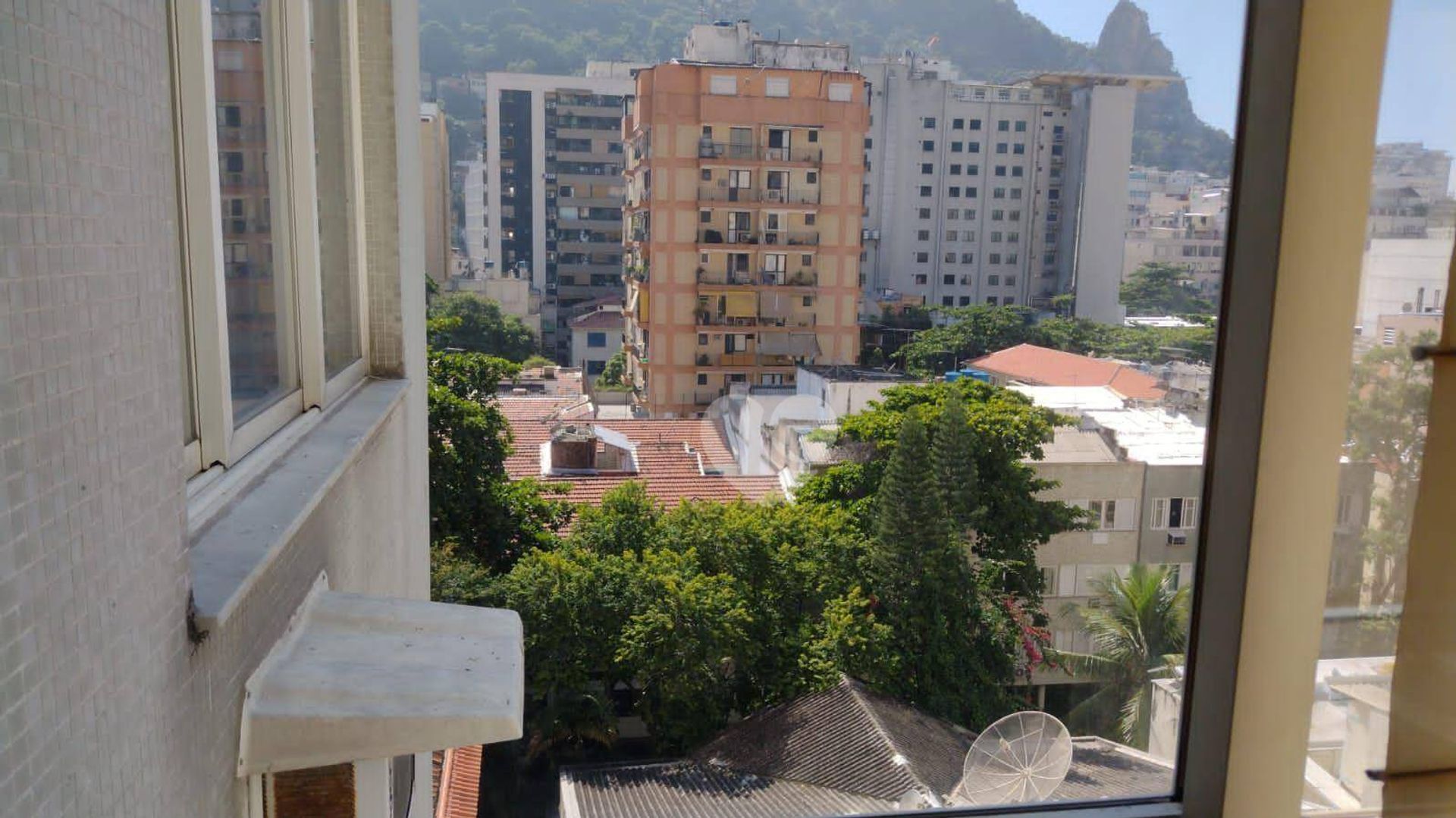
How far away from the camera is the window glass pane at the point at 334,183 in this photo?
1.32m

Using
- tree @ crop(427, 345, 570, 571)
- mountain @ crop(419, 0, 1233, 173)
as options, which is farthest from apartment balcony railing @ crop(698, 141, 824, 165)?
tree @ crop(427, 345, 570, 571)

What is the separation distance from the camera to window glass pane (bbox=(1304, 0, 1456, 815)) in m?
0.84

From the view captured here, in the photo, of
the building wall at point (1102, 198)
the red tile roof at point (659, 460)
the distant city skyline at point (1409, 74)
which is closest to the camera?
the distant city skyline at point (1409, 74)

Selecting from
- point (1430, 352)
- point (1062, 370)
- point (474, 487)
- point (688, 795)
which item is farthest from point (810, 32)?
point (1430, 352)

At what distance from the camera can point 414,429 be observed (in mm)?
1854

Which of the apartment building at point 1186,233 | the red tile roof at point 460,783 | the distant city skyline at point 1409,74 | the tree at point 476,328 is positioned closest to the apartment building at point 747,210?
the tree at point 476,328

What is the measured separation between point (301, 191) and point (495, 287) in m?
11.9

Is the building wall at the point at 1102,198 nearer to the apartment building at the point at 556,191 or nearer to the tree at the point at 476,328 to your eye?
the tree at the point at 476,328

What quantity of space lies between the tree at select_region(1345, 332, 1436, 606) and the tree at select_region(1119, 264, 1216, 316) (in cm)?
186

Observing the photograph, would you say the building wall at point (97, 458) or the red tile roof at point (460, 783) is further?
the red tile roof at point (460, 783)

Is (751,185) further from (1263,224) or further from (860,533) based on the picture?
(1263,224)

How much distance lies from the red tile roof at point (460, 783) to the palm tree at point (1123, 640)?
2.72 metres

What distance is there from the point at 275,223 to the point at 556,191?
14913 millimetres

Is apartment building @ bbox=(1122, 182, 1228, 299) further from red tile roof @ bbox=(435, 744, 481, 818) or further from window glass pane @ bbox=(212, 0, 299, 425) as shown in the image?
red tile roof @ bbox=(435, 744, 481, 818)
